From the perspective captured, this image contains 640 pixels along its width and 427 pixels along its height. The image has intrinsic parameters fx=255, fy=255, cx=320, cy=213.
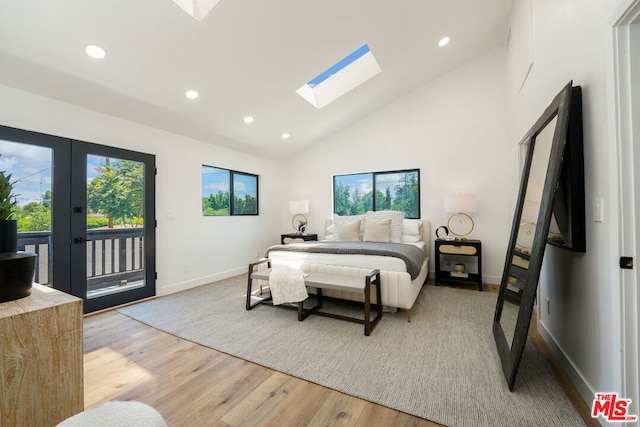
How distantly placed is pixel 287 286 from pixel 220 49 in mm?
2532

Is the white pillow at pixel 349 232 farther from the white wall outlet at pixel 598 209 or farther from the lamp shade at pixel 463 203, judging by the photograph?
the white wall outlet at pixel 598 209

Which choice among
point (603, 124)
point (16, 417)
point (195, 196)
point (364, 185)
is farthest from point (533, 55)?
point (195, 196)

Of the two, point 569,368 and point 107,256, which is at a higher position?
point 107,256

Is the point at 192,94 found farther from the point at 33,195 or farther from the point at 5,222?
the point at 5,222

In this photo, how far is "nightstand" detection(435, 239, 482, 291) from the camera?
3697 millimetres

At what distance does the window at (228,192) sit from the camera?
435 cm

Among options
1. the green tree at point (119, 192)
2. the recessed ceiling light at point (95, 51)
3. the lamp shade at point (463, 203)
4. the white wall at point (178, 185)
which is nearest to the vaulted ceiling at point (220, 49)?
the recessed ceiling light at point (95, 51)

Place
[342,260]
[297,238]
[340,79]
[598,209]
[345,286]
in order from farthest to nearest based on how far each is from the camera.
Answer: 1. [297,238]
2. [340,79]
3. [342,260]
4. [345,286]
5. [598,209]

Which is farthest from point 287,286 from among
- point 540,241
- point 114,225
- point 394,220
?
point 114,225

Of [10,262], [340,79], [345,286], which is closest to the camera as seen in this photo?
[10,262]

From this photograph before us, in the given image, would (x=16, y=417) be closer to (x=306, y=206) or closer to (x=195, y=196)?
(x=195, y=196)

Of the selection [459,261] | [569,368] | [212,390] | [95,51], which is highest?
[95,51]

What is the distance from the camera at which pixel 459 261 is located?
13.6 ft

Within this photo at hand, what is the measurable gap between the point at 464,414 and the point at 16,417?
1.96 metres
